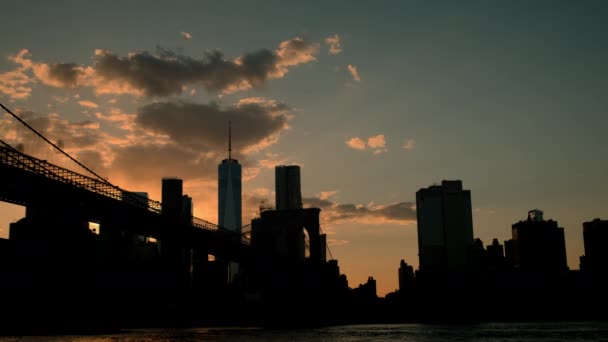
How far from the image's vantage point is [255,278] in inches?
4722

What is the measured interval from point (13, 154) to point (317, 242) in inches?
4100

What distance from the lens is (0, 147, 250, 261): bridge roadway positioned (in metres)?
50.0

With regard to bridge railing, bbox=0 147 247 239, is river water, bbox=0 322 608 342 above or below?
below

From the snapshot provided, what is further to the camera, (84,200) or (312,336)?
(312,336)

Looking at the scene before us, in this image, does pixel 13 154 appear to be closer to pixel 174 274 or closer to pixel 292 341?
pixel 292 341

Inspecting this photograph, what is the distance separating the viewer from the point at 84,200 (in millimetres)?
60125

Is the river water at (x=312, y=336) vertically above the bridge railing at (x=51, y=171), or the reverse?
the bridge railing at (x=51, y=171)

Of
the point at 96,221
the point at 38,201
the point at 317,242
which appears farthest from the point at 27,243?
the point at 317,242

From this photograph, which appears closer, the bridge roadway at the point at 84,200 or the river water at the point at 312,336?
the bridge roadway at the point at 84,200

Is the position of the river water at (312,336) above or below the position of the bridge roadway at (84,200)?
below

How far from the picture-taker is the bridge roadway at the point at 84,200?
5000 centimetres

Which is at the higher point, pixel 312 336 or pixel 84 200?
pixel 84 200

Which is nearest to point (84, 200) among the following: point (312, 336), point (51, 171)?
point (51, 171)

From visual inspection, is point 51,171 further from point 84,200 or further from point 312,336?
point 312,336
